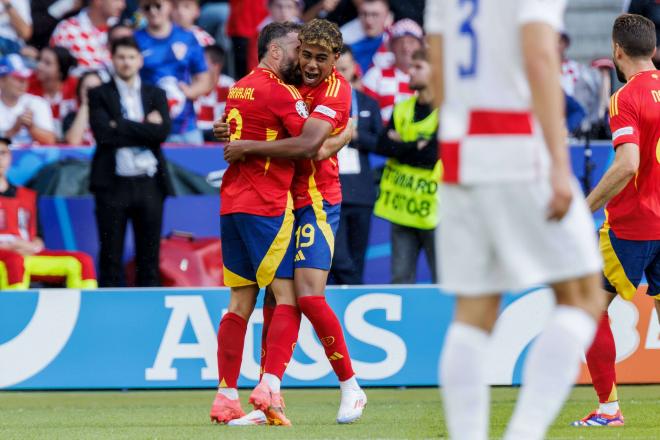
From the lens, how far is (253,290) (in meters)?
7.14

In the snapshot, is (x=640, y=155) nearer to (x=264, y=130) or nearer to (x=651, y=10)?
(x=264, y=130)

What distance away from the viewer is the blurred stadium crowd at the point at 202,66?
10.5 metres

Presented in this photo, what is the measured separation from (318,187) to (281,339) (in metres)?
0.89

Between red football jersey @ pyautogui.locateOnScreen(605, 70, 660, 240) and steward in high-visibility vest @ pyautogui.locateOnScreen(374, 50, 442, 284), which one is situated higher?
red football jersey @ pyautogui.locateOnScreen(605, 70, 660, 240)

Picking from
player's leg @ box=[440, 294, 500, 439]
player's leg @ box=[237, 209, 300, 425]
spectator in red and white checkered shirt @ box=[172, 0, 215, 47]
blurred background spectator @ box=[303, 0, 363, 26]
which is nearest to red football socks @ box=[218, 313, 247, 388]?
player's leg @ box=[237, 209, 300, 425]

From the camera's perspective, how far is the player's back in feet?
13.3

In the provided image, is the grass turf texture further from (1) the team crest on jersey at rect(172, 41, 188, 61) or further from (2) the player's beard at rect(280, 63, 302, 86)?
(1) the team crest on jersey at rect(172, 41, 188, 61)

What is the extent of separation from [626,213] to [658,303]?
0.65 m

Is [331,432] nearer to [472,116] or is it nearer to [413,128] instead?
[472,116]

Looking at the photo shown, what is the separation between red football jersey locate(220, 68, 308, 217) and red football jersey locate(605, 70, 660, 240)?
5.53 feet

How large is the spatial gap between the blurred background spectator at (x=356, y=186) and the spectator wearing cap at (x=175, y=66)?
1859mm

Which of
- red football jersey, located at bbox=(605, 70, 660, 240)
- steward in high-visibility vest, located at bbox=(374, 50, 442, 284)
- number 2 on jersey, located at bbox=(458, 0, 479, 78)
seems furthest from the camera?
steward in high-visibility vest, located at bbox=(374, 50, 442, 284)

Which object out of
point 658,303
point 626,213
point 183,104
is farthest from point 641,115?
point 183,104

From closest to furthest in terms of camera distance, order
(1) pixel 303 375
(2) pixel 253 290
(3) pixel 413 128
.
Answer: (2) pixel 253 290
(1) pixel 303 375
(3) pixel 413 128
